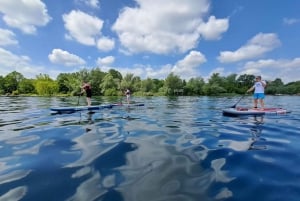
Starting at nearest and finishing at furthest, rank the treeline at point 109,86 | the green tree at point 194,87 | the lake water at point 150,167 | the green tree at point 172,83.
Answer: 1. the lake water at point 150,167
2. the treeline at point 109,86
3. the green tree at point 172,83
4. the green tree at point 194,87

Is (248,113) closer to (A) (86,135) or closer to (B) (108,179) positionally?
(A) (86,135)

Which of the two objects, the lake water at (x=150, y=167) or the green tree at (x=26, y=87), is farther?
the green tree at (x=26, y=87)

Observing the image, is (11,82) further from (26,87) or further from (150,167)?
(150,167)

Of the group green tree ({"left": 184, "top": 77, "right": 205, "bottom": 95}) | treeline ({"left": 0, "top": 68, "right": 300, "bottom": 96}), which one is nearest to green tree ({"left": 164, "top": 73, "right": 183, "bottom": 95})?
treeline ({"left": 0, "top": 68, "right": 300, "bottom": 96})

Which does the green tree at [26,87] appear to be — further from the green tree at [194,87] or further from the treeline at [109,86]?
the green tree at [194,87]

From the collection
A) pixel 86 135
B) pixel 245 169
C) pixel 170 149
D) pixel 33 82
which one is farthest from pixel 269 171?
pixel 33 82

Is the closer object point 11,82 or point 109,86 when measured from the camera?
point 109,86

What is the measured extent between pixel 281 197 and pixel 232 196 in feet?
2.42

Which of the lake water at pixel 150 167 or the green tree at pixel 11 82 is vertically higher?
the green tree at pixel 11 82

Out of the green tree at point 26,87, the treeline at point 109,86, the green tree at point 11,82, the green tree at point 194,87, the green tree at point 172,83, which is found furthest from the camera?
the green tree at point 11,82

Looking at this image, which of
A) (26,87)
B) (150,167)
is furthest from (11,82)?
(150,167)

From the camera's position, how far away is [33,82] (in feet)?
349

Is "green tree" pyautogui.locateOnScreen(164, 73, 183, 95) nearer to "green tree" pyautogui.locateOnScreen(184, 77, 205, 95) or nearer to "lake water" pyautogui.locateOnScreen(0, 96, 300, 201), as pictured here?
"green tree" pyautogui.locateOnScreen(184, 77, 205, 95)

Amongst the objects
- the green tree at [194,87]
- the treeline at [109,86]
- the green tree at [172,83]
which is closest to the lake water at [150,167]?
the treeline at [109,86]
